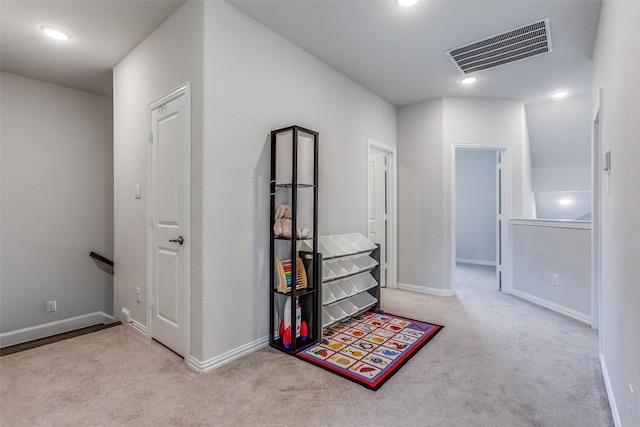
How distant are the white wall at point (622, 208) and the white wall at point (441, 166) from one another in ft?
6.66

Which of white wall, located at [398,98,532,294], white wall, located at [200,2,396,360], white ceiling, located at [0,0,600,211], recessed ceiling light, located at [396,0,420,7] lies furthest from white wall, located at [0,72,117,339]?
white wall, located at [398,98,532,294]

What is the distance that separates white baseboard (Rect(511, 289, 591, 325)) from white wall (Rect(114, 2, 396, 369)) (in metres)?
2.75

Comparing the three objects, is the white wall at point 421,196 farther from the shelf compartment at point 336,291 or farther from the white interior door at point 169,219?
the white interior door at point 169,219

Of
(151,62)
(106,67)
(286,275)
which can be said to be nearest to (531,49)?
(286,275)

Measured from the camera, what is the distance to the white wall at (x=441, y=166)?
163 inches

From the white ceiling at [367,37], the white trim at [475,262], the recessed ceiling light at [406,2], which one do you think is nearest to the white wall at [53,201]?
the white ceiling at [367,37]

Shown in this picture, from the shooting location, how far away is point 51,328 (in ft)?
11.6

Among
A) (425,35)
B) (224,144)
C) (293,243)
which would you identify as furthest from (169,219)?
(425,35)

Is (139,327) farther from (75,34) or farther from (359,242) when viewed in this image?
(75,34)

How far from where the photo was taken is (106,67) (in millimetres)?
3232

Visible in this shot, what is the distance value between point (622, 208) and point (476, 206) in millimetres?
5386

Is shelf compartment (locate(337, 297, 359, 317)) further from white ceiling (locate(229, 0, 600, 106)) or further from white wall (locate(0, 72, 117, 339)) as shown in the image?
white wall (locate(0, 72, 117, 339))

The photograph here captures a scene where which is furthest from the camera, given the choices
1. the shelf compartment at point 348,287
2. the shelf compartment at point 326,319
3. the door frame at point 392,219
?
the door frame at point 392,219

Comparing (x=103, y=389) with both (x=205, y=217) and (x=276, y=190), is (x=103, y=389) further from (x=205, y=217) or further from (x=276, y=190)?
(x=276, y=190)
